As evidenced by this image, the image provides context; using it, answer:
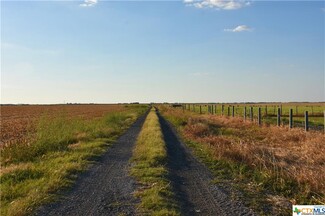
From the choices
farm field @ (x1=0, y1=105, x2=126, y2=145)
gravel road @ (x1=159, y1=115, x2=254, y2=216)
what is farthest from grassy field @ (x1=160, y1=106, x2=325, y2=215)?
farm field @ (x1=0, y1=105, x2=126, y2=145)

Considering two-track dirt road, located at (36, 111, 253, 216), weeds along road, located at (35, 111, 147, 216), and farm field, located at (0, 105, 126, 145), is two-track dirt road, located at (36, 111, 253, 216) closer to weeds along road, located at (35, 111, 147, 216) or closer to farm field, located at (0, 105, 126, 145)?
weeds along road, located at (35, 111, 147, 216)

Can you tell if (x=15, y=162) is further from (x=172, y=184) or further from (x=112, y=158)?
(x=172, y=184)

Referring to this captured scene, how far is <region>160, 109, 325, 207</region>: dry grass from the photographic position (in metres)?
7.71

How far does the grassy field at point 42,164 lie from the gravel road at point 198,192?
2657mm

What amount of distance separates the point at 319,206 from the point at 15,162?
936 cm

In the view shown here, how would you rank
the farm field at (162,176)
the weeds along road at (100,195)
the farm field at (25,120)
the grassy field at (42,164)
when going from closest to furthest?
the weeds along road at (100,195), the farm field at (162,176), the grassy field at (42,164), the farm field at (25,120)

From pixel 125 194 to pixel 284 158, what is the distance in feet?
21.1

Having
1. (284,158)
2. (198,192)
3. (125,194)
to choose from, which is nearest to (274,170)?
(198,192)

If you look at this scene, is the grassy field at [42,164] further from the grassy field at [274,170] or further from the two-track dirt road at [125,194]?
the grassy field at [274,170]

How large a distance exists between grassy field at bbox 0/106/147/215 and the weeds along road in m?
0.32

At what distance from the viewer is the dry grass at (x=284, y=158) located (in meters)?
7.71

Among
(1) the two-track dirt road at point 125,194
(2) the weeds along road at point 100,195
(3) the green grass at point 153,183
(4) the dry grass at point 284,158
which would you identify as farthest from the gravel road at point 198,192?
(4) the dry grass at point 284,158

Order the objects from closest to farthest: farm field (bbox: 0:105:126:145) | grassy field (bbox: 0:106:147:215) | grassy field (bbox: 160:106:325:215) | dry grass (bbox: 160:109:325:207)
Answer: grassy field (bbox: 160:106:325:215) → grassy field (bbox: 0:106:147:215) → dry grass (bbox: 160:109:325:207) → farm field (bbox: 0:105:126:145)

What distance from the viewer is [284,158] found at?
468 inches
